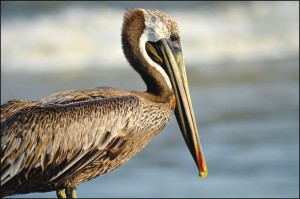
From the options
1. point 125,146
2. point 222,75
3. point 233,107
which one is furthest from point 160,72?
point 222,75

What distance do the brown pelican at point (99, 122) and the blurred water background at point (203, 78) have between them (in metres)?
2.66

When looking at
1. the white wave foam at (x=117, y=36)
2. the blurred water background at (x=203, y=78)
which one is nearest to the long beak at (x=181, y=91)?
the blurred water background at (x=203, y=78)

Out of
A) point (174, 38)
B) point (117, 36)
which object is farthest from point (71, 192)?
point (117, 36)

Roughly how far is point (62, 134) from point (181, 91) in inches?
40.0

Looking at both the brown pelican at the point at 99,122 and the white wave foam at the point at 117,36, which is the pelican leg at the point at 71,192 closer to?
the brown pelican at the point at 99,122

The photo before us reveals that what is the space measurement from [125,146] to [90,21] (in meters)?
15.5

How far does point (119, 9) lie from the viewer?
2277cm

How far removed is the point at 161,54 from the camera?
294 inches

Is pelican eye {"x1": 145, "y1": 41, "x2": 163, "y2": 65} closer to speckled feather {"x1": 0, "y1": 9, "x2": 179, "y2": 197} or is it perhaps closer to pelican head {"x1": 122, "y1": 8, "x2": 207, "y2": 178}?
pelican head {"x1": 122, "y1": 8, "x2": 207, "y2": 178}

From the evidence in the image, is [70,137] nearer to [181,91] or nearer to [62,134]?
[62,134]

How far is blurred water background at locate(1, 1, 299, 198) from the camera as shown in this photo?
10.5 m

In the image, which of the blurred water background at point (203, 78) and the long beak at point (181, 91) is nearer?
the long beak at point (181, 91)

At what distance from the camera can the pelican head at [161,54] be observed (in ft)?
24.3

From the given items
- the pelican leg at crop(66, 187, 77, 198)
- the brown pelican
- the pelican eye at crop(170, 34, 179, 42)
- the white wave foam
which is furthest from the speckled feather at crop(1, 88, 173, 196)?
the white wave foam
